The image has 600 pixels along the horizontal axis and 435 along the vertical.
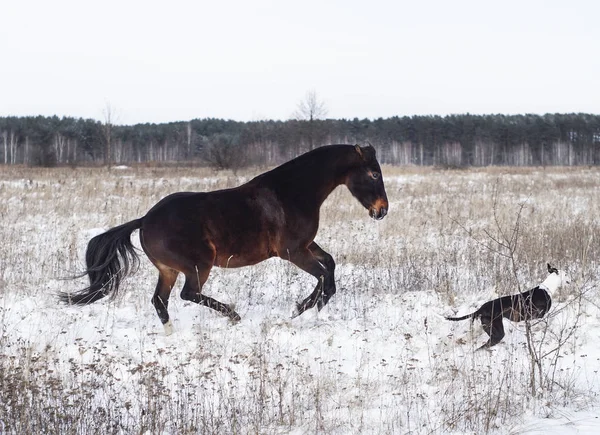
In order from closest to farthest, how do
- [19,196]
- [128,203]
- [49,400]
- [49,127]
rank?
[49,400]
[128,203]
[19,196]
[49,127]

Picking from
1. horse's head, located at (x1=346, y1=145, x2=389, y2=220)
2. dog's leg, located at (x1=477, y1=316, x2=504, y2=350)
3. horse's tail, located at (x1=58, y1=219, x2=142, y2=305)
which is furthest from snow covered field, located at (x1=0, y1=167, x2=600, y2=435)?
horse's head, located at (x1=346, y1=145, x2=389, y2=220)

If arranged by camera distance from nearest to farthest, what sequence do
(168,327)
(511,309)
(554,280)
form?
(511,309) → (168,327) → (554,280)

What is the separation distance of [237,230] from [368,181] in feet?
4.89

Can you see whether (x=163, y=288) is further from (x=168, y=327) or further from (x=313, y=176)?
(x=313, y=176)

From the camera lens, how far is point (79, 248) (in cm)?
977

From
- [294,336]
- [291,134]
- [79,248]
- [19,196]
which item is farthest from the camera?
[291,134]

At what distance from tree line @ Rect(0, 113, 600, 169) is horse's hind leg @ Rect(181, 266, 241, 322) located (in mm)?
65668

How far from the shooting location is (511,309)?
5.33 m

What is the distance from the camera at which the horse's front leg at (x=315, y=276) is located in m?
6.25

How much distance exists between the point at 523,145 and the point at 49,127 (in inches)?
→ 2566

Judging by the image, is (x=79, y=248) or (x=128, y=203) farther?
(x=128, y=203)

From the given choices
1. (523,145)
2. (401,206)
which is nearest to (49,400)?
(401,206)

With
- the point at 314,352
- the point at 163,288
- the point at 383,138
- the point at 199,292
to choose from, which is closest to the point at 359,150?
the point at 199,292

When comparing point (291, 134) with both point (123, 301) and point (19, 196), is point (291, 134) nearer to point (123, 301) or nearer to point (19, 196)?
point (19, 196)
